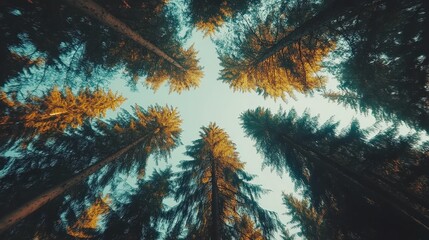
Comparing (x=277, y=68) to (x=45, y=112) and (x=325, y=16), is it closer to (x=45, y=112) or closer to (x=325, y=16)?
(x=325, y=16)

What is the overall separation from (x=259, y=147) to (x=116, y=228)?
8689 mm

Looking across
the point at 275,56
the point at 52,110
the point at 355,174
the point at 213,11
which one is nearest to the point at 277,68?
the point at 275,56

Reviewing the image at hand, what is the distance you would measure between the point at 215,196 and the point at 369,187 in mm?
4985

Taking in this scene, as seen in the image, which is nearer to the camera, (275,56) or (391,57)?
(391,57)

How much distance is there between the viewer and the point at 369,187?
23.1 ft

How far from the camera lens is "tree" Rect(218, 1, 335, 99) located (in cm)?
1000

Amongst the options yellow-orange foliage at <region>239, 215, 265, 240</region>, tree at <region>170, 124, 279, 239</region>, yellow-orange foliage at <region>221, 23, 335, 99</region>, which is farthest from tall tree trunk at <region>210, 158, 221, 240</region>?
yellow-orange foliage at <region>221, 23, 335, 99</region>

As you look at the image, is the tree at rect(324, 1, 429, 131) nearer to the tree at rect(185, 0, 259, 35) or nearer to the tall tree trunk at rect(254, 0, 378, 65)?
the tall tree trunk at rect(254, 0, 378, 65)

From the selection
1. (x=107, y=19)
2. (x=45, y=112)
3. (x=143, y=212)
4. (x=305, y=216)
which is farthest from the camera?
(x=305, y=216)

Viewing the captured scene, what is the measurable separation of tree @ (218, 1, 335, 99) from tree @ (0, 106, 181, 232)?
210 inches

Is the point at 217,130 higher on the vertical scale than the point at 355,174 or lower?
higher

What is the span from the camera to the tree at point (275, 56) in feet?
32.8

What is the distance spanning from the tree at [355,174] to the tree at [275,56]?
185cm

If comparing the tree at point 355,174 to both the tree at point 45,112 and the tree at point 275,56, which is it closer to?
the tree at point 275,56
